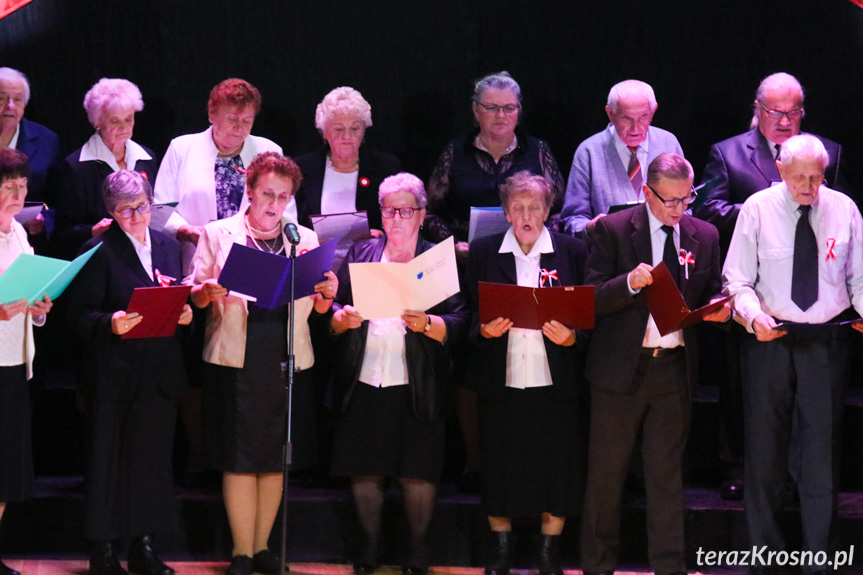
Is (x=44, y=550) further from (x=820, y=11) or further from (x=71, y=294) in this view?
(x=820, y=11)

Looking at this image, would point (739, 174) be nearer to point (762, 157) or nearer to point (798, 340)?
point (762, 157)

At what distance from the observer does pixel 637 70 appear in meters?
5.66

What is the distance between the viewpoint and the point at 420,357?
4.37m

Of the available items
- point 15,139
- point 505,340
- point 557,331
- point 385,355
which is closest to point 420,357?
point 385,355

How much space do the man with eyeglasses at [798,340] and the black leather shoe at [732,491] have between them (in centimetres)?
35

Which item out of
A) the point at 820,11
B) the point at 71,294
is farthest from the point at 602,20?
the point at 71,294

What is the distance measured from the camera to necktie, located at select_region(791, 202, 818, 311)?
4.27 meters

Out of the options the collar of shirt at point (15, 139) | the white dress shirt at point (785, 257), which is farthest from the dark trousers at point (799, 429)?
the collar of shirt at point (15, 139)

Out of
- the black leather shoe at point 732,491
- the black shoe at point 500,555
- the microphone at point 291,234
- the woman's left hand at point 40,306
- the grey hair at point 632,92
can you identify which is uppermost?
the grey hair at point 632,92

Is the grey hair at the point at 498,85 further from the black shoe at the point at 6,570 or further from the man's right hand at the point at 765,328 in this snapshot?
the black shoe at the point at 6,570

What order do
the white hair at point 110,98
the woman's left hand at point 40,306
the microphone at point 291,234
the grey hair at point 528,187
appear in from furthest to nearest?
1. the white hair at point 110,98
2. the grey hair at point 528,187
3. the woman's left hand at point 40,306
4. the microphone at point 291,234

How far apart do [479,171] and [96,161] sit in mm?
1693

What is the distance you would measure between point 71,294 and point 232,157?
3.28 feet

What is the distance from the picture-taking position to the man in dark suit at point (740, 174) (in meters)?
4.75
